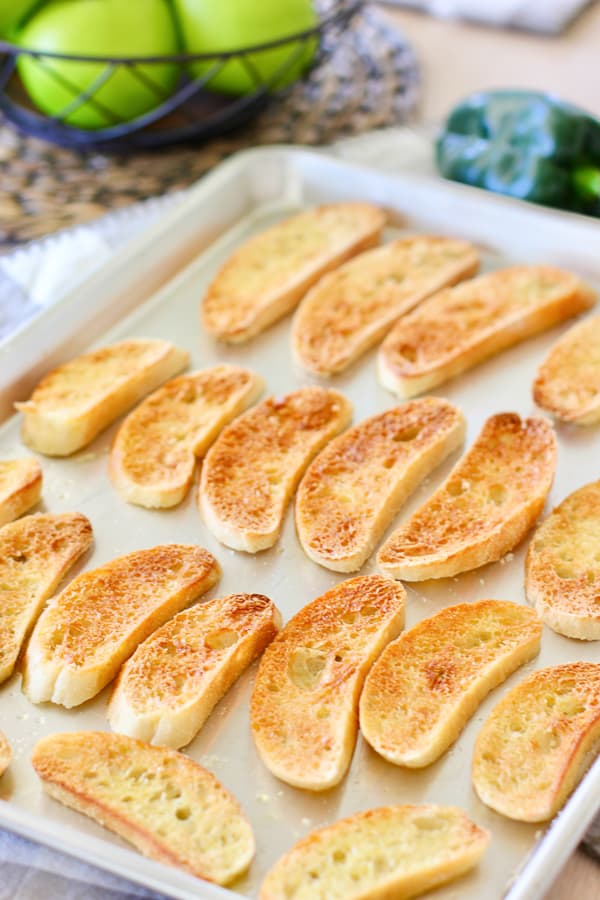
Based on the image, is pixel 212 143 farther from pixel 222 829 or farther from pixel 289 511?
pixel 222 829

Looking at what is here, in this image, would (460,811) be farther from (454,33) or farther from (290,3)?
(454,33)

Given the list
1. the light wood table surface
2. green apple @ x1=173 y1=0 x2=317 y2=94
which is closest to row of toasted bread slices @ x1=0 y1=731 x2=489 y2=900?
green apple @ x1=173 y1=0 x2=317 y2=94

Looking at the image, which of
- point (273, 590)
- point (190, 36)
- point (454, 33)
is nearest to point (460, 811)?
point (273, 590)

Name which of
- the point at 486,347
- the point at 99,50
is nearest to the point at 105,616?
the point at 486,347

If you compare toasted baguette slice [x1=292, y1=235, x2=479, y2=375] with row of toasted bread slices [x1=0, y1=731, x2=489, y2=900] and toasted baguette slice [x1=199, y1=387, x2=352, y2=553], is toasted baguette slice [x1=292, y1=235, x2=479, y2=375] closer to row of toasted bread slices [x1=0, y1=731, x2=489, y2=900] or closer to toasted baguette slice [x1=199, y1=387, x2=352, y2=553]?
toasted baguette slice [x1=199, y1=387, x2=352, y2=553]

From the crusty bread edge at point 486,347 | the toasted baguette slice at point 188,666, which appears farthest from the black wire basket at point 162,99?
the toasted baguette slice at point 188,666

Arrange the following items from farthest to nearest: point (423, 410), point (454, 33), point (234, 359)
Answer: point (454, 33) < point (234, 359) < point (423, 410)

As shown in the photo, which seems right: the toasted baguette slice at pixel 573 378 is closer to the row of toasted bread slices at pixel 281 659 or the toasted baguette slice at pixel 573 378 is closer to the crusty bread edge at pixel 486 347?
the crusty bread edge at pixel 486 347
